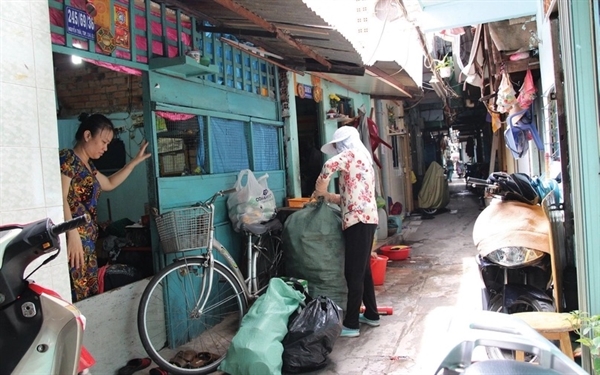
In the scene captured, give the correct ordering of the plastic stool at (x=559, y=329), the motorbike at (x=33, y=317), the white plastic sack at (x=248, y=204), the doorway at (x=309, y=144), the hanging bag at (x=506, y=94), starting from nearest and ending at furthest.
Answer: the motorbike at (x=33, y=317)
the plastic stool at (x=559, y=329)
the white plastic sack at (x=248, y=204)
the hanging bag at (x=506, y=94)
the doorway at (x=309, y=144)

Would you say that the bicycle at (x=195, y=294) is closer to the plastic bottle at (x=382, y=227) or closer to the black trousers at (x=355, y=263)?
the black trousers at (x=355, y=263)

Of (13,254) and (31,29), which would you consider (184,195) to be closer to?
(31,29)

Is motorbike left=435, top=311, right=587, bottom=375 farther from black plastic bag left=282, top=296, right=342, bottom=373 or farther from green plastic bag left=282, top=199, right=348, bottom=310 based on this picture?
green plastic bag left=282, top=199, right=348, bottom=310

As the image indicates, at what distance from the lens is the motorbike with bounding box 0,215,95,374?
1642 millimetres

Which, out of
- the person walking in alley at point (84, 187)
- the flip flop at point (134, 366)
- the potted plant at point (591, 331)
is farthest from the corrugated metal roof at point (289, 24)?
the flip flop at point (134, 366)

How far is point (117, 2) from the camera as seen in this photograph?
382 centimetres

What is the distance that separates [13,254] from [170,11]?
337cm

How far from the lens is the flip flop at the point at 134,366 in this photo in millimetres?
3754

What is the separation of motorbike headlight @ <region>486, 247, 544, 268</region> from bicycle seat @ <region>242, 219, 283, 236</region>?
2.26 metres

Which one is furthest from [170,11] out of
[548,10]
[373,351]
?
[373,351]

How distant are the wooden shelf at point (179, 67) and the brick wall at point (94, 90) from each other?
206 centimetres

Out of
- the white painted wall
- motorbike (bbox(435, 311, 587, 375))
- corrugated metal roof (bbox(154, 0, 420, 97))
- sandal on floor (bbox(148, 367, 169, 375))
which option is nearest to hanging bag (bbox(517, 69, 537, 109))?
the white painted wall

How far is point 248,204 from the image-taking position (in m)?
4.96

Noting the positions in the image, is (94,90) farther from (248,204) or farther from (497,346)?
(497,346)
